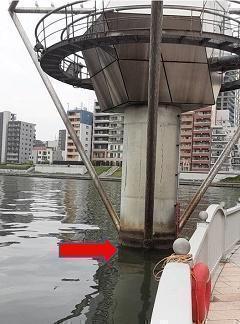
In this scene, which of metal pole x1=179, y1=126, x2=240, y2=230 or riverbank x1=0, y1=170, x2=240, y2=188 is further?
riverbank x1=0, y1=170, x2=240, y2=188

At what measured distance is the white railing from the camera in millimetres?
3281

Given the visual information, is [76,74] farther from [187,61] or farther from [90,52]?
[187,61]

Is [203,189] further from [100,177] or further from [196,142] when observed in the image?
[196,142]

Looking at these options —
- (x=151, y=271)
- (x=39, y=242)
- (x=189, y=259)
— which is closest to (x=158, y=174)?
(x=151, y=271)

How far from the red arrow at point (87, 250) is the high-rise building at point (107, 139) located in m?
147

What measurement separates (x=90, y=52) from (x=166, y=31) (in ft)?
14.9

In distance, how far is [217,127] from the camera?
541 feet

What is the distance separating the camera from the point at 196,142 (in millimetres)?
166000

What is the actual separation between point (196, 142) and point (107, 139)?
1448 inches

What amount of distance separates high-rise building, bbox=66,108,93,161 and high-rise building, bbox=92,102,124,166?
2.28 m

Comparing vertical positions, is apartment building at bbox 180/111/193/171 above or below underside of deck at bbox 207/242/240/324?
above

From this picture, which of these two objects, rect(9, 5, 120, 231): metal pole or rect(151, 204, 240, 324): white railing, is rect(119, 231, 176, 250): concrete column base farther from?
rect(151, 204, 240, 324): white railing

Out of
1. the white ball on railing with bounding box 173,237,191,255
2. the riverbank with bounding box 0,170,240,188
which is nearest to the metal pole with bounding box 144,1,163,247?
the white ball on railing with bounding box 173,237,191,255

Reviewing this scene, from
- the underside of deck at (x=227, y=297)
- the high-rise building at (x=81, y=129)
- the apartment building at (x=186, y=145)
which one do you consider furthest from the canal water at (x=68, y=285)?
the high-rise building at (x=81, y=129)
